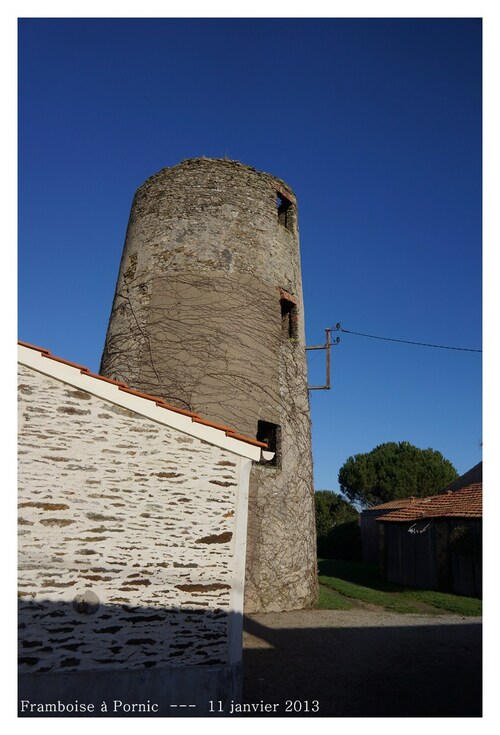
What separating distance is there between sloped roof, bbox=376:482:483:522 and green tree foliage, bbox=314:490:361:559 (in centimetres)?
1103

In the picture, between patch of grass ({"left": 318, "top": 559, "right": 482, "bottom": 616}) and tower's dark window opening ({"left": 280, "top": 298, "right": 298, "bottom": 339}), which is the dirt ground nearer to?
patch of grass ({"left": 318, "top": 559, "right": 482, "bottom": 616})

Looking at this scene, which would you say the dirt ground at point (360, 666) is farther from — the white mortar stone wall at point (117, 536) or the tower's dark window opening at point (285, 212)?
the tower's dark window opening at point (285, 212)

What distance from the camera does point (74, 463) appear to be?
5211mm

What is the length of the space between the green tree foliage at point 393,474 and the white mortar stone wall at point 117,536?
1155 inches

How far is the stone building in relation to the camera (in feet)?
15.5

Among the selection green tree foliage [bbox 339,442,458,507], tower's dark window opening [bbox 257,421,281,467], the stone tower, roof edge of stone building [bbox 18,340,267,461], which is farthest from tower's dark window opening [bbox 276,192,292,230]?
green tree foliage [bbox 339,442,458,507]

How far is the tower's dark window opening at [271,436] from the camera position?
35.0ft

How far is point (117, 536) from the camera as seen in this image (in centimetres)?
514

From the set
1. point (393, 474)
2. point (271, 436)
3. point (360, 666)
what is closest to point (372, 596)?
point (271, 436)

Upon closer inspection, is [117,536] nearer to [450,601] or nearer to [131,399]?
[131,399]

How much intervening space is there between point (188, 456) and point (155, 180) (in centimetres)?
881

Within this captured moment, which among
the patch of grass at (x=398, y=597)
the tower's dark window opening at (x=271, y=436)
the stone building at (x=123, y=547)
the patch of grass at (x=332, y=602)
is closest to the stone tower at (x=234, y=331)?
the tower's dark window opening at (x=271, y=436)

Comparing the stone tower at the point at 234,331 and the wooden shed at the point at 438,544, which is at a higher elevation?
the stone tower at the point at 234,331
